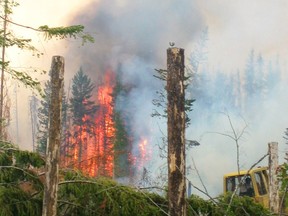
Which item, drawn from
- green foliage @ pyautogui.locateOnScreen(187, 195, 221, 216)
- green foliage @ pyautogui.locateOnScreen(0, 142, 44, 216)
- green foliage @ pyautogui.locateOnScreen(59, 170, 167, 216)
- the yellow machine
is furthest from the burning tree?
green foliage @ pyautogui.locateOnScreen(187, 195, 221, 216)

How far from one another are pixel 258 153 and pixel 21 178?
→ 56.3 meters

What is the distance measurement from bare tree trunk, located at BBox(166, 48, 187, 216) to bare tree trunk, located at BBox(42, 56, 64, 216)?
62.9 inches

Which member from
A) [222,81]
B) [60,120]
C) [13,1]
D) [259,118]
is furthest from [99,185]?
[222,81]

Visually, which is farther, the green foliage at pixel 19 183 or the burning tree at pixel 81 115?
the burning tree at pixel 81 115

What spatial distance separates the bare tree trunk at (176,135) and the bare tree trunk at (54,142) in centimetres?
160

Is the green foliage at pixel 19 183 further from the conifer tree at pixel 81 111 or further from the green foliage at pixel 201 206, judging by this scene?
the conifer tree at pixel 81 111

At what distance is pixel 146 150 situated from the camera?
74250mm

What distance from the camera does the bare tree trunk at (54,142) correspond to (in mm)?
6691

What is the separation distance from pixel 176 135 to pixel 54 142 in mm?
1748

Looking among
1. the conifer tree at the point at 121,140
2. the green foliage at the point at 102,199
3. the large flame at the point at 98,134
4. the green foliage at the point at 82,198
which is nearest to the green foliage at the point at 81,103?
the large flame at the point at 98,134

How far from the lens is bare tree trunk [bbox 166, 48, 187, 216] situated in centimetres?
651

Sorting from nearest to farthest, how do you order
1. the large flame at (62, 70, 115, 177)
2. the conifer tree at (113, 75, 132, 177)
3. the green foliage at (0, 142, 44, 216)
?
the green foliage at (0, 142, 44, 216), the conifer tree at (113, 75, 132, 177), the large flame at (62, 70, 115, 177)

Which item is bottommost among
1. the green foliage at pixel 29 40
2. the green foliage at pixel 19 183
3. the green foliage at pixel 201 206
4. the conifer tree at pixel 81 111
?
the green foliage at pixel 201 206

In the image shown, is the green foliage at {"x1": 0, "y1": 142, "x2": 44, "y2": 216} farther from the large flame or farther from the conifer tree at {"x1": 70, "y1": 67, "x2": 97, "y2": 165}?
the conifer tree at {"x1": 70, "y1": 67, "x2": 97, "y2": 165}
